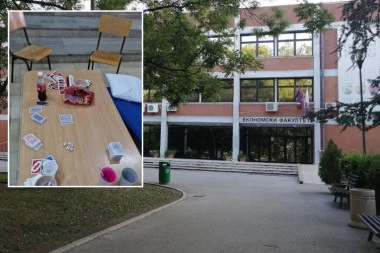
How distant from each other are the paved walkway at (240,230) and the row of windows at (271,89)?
66.6ft

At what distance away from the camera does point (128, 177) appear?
181 inches

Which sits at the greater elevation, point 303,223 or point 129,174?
point 129,174

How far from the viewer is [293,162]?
33062 millimetres

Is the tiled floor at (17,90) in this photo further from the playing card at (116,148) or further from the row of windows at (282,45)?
the row of windows at (282,45)

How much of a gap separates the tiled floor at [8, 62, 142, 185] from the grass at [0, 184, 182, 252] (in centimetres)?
236

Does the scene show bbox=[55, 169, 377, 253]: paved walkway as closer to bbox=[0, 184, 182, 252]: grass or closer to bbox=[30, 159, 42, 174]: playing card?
bbox=[0, 184, 182, 252]: grass

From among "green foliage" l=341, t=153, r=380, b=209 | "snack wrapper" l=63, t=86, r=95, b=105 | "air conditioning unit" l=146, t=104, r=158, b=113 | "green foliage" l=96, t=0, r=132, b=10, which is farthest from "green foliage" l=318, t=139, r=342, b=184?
"air conditioning unit" l=146, t=104, r=158, b=113

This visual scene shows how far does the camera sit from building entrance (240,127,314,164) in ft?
107

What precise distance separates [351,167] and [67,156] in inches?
456

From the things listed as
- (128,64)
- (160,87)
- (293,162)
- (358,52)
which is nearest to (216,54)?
(160,87)

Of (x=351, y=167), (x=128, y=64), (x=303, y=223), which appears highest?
(x=128, y=64)

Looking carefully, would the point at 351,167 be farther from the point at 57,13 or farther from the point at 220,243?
the point at 57,13

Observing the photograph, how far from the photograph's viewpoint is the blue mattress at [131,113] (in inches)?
184

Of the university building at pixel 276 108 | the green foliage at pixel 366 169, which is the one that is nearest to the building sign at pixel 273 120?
the university building at pixel 276 108
